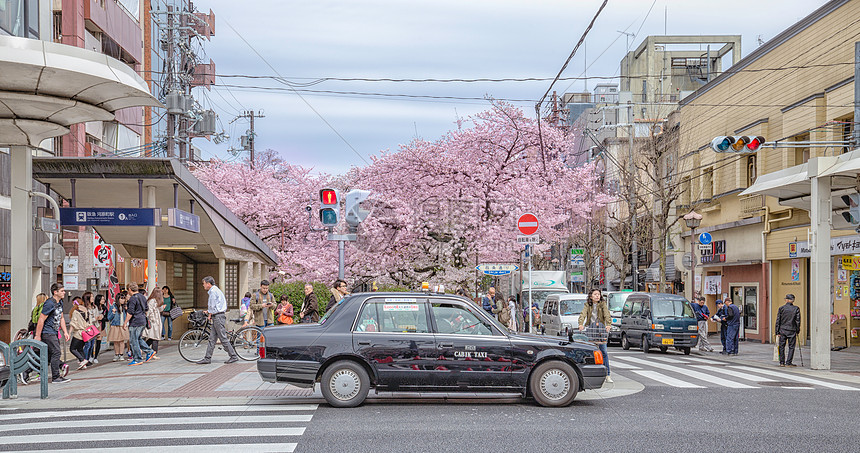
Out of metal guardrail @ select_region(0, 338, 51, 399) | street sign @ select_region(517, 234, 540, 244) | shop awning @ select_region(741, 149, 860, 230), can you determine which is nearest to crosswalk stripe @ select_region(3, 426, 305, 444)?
metal guardrail @ select_region(0, 338, 51, 399)

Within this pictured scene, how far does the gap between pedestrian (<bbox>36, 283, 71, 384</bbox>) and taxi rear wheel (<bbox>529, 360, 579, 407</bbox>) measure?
8.31m

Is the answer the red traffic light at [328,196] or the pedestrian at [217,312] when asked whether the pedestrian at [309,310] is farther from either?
the red traffic light at [328,196]

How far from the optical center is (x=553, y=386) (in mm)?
11461

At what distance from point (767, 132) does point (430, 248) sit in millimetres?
12647

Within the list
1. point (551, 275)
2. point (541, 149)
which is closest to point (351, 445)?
point (541, 149)

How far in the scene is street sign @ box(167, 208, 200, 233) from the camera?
63.8 ft

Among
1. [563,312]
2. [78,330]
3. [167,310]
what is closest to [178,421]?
[78,330]

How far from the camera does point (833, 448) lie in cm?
859

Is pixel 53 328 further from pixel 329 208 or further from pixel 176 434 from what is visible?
pixel 176 434

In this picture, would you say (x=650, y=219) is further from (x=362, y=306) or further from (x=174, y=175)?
(x=362, y=306)

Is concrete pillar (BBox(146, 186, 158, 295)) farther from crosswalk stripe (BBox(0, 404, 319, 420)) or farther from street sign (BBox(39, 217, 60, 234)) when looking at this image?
crosswalk stripe (BBox(0, 404, 319, 420))

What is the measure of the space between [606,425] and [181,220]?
43.2 ft

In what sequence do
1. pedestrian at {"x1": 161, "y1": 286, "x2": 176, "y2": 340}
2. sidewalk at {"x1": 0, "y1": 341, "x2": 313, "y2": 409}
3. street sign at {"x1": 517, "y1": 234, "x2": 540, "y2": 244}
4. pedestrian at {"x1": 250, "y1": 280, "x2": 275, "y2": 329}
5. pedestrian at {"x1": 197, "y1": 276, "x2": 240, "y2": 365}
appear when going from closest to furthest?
1. sidewalk at {"x1": 0, "y1": 341, "x2": 313, "y2": 409}
2. pedestrian at {"x1": 197, "y1": 276, "x2": 240, "y2": 365}
3. pedestrian at {"x1": 250, "y1": 280, "x2": 275, "y2": 329}
4. street sign at {"x1": 517, "y1": 234, "x2": 540, "y2": 244}
5. pedestrian at {"x1": 161, "y1": 286, "x2": 176, "y2": 340}

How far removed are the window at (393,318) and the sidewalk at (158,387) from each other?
2026 millimetres
